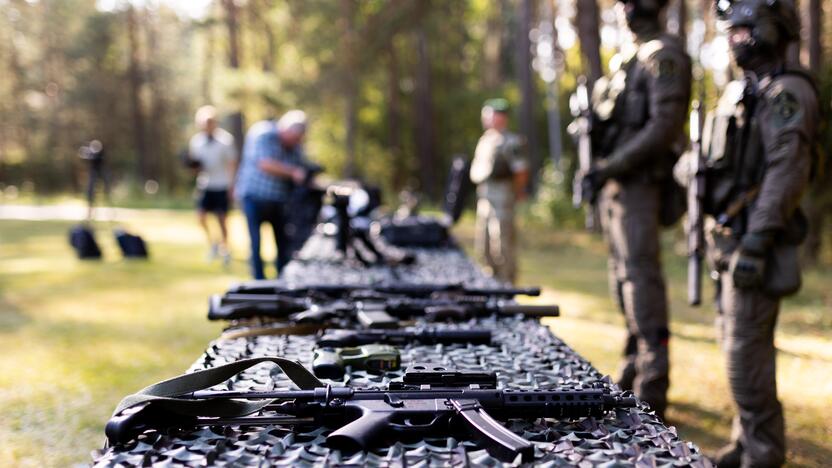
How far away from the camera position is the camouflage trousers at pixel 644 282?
4047 mm

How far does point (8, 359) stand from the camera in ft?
17.1

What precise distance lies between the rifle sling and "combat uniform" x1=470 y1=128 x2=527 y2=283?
19.2 feet

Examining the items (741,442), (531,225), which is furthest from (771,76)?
(531,225)

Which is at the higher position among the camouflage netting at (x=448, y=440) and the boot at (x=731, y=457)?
the camouflage netting at (x=448, y=440)

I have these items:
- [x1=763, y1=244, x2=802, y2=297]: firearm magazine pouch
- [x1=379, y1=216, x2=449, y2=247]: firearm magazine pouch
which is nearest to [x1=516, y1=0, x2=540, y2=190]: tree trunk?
[x1=379, y1=216, x2=449, y2=247]: firearm magazine pouch

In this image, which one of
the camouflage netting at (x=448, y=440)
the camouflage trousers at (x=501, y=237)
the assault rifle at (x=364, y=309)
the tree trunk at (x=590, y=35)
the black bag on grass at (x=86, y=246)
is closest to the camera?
the camouflage netting at (x=448, y=440)

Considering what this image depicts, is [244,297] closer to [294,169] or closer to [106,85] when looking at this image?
[294,169]

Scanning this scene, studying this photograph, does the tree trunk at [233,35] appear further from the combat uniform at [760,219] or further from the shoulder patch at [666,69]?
the combat uniform at [760,219]

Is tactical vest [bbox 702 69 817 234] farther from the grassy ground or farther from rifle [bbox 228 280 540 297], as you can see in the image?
the grassy ground

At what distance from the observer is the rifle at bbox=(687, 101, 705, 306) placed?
3527mm

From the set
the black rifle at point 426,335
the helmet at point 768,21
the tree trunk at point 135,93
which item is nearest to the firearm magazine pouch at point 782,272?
the helmet at point 768,21

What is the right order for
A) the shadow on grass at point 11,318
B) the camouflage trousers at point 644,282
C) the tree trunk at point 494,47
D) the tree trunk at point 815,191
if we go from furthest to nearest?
the tree trunk at point 494,47
the tree trunk at point 815,191
the shadow on grass at point 11,318
the camouflage trousers at point 644,282

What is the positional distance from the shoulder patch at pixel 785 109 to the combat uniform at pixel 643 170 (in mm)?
843

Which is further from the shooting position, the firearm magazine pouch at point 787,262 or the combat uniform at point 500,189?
the combat uniform at point 500,189
